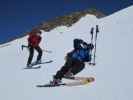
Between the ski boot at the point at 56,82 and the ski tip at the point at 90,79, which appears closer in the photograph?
the ski tip at the point at 90,79

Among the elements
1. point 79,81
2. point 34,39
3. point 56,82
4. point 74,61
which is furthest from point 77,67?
point 34,39

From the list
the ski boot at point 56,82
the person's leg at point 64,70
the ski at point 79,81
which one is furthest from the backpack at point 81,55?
the ski boot at point 56,82

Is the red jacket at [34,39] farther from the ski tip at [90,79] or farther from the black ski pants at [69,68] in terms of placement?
the ski tip at [90,79]

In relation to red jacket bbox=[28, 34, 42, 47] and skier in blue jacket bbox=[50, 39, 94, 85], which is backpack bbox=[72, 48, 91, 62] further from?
red jacket bbox=[28, 34, 42, 47]

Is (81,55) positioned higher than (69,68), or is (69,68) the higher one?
(81,55)

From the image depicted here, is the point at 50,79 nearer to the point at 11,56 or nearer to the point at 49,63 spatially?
the point at 49,63

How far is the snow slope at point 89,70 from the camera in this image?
51.0ft

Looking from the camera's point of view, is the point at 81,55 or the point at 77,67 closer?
the point at 81,55

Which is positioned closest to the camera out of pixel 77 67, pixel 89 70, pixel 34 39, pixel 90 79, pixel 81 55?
pixel 90 79

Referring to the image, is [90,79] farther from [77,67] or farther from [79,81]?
[77,67]

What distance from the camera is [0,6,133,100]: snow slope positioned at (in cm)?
1555

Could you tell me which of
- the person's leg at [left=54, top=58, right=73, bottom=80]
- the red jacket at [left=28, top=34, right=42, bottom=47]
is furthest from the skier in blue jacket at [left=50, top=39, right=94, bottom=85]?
the red jacket at [left=28, top=34, right=42, bottom=47]

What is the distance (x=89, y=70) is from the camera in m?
18.2

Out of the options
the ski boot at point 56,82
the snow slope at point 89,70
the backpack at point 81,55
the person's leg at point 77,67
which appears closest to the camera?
the snow slope at point 89,70
